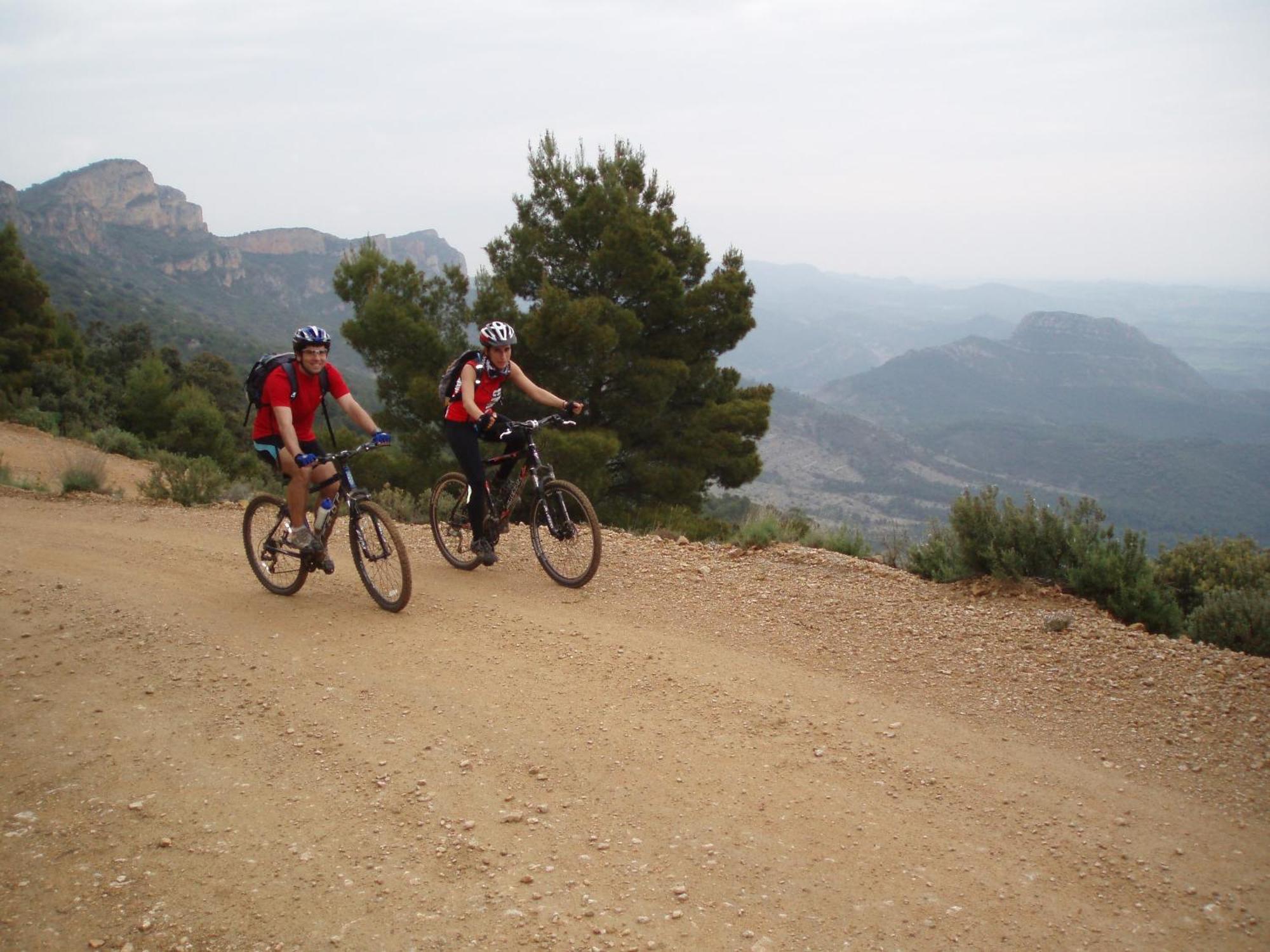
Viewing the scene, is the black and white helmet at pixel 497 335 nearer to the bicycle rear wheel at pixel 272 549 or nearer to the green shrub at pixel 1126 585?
the bicycle rear wheel at pixel 272 549

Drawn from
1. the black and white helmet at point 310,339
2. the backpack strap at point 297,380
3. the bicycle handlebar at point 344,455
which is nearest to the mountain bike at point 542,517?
the bicycle handlebar at point 344,455

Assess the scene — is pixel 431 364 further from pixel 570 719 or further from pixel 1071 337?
pixel 1071 337

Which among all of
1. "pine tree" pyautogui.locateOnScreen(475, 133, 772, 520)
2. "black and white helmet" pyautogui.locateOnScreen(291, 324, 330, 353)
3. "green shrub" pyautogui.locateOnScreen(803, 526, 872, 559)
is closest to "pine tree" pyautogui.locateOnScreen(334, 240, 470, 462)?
"pine tree" pyautogui.locateOnScreen(475, 133, 772, 520)

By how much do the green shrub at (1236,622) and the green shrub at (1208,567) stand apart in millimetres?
1098

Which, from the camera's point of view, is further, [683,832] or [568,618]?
[568,618]

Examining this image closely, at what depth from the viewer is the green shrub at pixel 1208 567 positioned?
8414 mm

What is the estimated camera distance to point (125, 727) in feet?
14.9

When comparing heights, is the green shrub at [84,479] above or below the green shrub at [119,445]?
above

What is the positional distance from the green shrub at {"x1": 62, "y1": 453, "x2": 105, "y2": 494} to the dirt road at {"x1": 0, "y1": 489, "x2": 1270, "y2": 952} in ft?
18.1

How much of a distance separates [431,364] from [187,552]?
36.7 ft

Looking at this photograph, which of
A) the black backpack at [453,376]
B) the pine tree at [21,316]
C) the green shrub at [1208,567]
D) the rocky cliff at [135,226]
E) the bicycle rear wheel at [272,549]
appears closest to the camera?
the bicycle rear wheel at [272,549]

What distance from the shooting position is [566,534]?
24.0 ft

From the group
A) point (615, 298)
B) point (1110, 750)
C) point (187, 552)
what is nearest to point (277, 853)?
point (1110, 750)

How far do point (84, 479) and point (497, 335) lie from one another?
26.8 ft
